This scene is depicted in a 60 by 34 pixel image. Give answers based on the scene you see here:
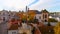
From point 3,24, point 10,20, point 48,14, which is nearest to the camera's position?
point 3,24

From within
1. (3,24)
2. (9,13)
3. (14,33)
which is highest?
(9,13)

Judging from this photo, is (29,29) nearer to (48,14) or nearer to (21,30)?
(21,30)

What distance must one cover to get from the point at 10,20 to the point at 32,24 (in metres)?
0.56

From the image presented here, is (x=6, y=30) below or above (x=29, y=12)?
below

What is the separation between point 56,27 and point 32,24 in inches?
23.4

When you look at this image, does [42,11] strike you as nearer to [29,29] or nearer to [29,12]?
[29,12]

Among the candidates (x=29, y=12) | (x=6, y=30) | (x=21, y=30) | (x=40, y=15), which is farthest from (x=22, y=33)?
(x=40, y=15)

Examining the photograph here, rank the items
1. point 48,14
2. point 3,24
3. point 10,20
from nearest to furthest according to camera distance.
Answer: point 3,24 → point 10,20 → point 48,14

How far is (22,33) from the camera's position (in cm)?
324

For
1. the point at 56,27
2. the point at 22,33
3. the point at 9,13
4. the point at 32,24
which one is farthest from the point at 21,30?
the point at 56,27

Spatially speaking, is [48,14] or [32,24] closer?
[32,24]

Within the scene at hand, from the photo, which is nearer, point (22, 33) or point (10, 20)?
point (22, 33)

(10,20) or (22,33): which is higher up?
(10,20)

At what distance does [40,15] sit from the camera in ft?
12.6
